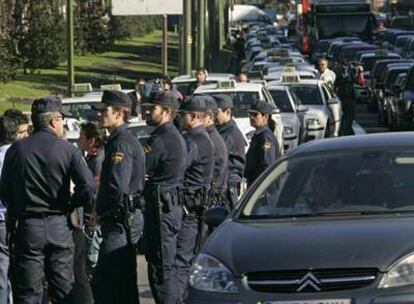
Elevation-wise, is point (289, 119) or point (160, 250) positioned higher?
point (160, 250)

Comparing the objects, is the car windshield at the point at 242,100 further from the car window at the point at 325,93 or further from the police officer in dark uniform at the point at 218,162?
the police officer in dark uniform at the point at 218,162

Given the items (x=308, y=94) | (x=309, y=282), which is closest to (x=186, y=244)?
(x=309, y=282)

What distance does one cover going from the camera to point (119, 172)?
9.53 meters

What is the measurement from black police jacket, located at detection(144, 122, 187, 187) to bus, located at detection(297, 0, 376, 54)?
4526 cm

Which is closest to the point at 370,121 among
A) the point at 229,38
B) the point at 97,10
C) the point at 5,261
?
the point at 97,10

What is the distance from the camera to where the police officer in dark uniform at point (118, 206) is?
952 centimetres

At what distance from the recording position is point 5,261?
10.2 metres

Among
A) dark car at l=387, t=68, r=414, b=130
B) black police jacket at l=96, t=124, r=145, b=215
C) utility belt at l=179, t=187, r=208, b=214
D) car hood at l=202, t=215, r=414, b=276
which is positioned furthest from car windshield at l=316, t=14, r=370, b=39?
car hood at l=202, t=215, r=414, b=276

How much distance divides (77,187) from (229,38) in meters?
78.1

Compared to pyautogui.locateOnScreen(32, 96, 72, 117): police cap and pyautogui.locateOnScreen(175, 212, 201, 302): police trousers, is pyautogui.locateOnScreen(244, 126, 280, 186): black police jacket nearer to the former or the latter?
pyautogui.locateOnScreen(175, 212, 201, 302): police trousers

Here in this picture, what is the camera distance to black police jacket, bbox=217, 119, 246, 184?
1379cm

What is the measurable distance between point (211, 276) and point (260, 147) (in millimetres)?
6132

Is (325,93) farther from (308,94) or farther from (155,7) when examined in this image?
(155,7)

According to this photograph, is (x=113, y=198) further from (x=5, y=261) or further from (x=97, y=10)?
(x=97, y=10)
